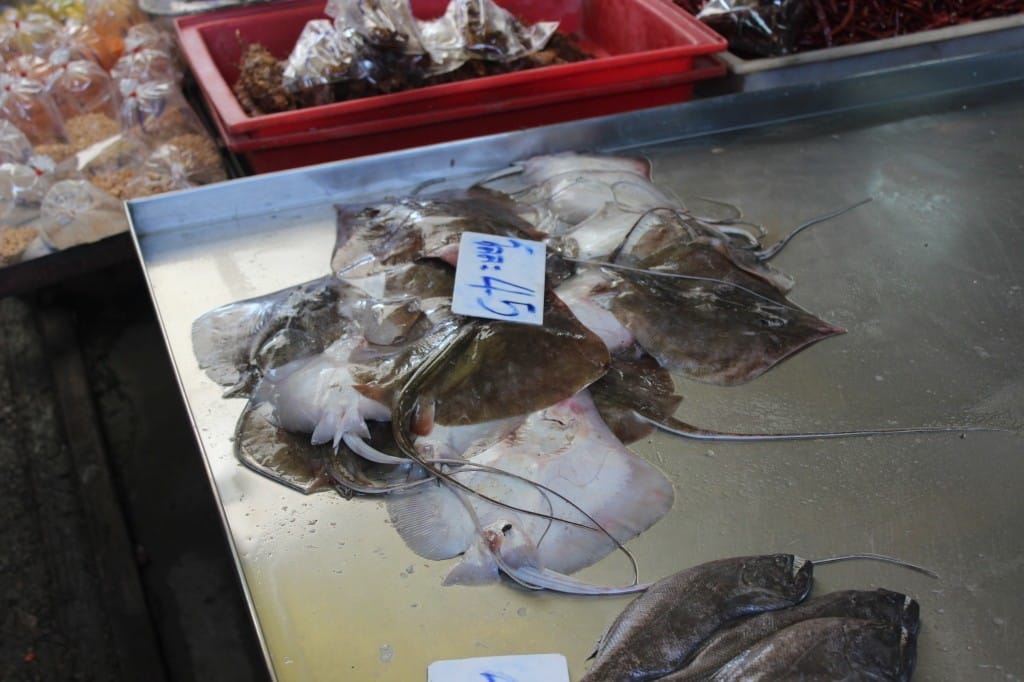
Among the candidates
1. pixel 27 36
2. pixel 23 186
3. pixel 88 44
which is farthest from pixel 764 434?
pixel 27 36

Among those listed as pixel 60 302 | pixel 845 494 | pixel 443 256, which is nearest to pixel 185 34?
pixel 60 302

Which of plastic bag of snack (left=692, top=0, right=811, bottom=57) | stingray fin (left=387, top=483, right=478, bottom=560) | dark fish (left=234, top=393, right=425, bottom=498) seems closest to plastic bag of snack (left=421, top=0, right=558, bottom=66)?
plastic bag of snack (left=692, top=0, right=811, bottom=57)

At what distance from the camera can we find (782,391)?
1.64 meters

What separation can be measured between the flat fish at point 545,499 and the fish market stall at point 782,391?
0.07 ft

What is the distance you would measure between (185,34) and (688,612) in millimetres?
2754

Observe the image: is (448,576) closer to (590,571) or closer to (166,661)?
(590,571)

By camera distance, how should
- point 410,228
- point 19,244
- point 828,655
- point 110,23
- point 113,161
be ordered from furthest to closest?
point 110,23 → point 113,161 → point 19,244 → point 410,228 → point 828,655

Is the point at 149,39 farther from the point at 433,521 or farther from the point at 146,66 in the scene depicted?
the point at 433,521

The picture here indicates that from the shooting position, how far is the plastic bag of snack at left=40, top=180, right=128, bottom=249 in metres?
2.63

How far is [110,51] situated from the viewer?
10.8ft

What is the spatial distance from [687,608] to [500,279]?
2.66 feet

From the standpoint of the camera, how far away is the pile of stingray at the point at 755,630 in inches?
43.8

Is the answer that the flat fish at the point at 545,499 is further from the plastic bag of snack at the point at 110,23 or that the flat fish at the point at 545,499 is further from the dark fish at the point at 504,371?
the plastic bag of snack at the point at 110,23

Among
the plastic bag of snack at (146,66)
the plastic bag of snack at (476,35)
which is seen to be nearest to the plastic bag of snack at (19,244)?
the plastic bag of snack at (146,66)
